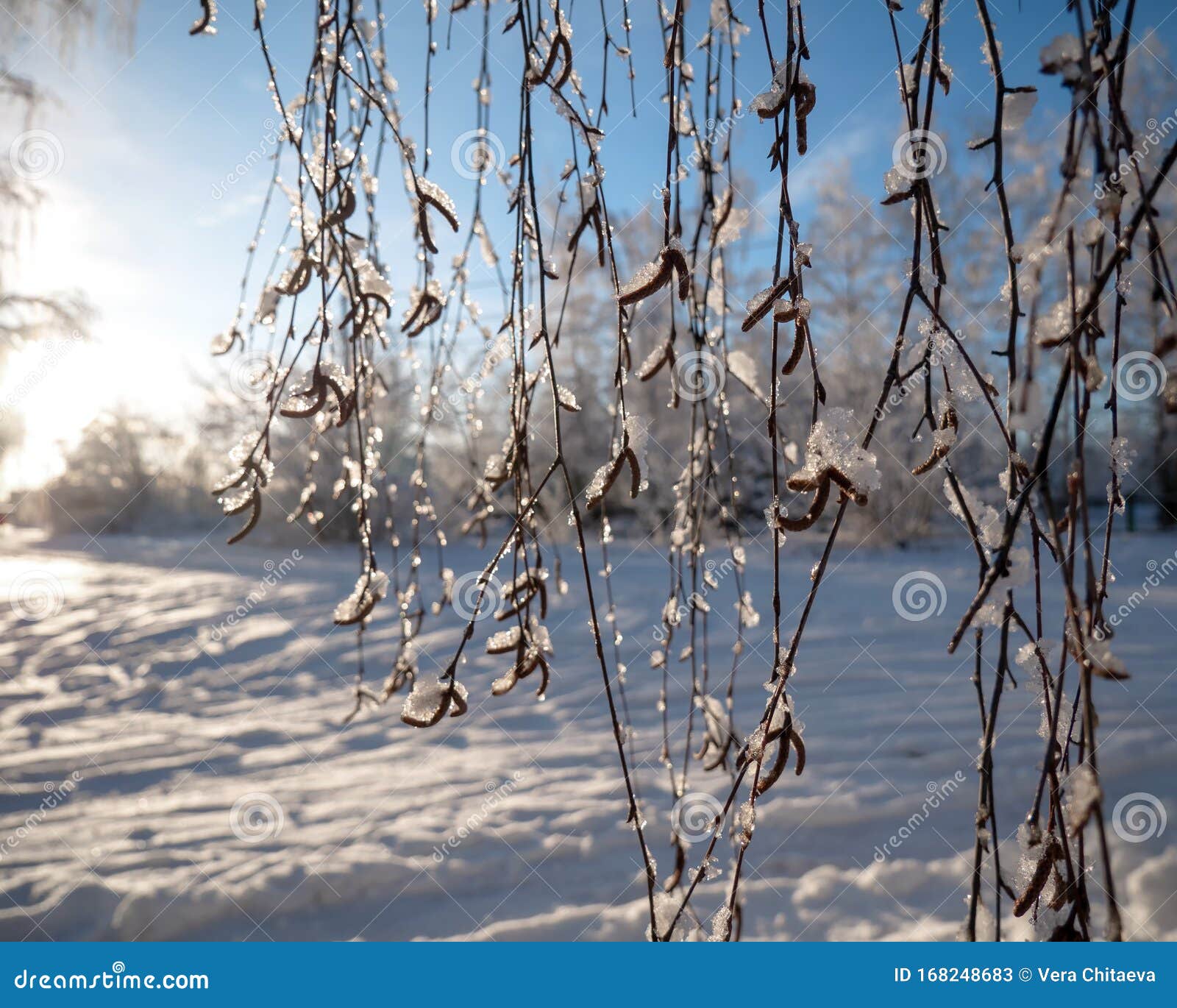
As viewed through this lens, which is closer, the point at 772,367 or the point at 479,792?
the point at 772,367

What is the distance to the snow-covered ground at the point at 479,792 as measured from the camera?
5.36 feet

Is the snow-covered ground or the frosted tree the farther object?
the snow-covered ground

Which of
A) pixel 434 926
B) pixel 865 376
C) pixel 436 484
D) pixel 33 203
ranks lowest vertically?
pixel 434 926

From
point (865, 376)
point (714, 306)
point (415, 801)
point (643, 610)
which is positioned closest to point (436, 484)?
point (865, 376)

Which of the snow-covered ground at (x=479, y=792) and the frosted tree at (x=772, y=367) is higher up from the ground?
the frosted tree at (x=772, y=367)

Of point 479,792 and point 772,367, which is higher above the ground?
point 772,367

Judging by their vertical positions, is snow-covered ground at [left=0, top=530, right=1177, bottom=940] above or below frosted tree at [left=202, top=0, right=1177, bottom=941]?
below

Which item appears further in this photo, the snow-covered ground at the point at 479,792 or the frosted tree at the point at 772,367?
the snow-covered ground at the point at 479,792

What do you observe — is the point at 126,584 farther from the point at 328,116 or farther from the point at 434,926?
the point at 328,116

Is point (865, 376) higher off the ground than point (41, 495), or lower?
higher

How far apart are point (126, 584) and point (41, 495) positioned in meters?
10.0

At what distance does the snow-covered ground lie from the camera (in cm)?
163

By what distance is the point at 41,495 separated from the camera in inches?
563

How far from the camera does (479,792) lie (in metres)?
2.21
